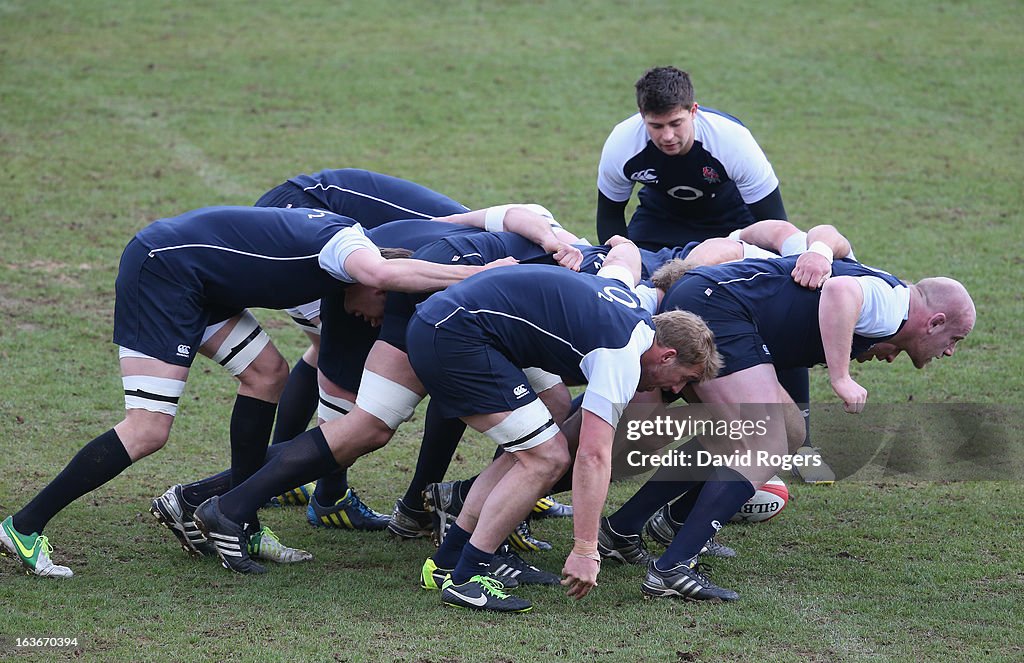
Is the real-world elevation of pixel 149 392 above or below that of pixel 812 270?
below

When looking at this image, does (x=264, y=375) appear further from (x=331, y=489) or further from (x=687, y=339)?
(x=687, y=339)

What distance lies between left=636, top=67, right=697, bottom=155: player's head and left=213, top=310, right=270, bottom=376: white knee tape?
2.24 m

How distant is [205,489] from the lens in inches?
221

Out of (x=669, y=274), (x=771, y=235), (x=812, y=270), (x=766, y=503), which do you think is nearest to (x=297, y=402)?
(x=669, y=274)

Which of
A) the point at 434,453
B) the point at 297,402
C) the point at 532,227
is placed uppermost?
the point at 532,227

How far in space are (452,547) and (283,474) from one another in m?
0.80

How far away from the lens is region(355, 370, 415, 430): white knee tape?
5.14m

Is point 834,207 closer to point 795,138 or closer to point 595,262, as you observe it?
point 795,138

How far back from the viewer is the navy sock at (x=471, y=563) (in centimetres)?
482

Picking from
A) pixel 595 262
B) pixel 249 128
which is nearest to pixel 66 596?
pixel 595 262

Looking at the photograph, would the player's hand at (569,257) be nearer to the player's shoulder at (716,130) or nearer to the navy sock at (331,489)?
the player's shoulder at (716,130)

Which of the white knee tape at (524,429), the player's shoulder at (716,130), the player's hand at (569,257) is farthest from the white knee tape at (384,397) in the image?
the player's shoulder at (716,130)

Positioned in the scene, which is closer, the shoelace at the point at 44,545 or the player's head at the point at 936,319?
the shoelace at the point at 44,545

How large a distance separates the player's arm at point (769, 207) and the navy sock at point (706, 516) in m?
1.88
